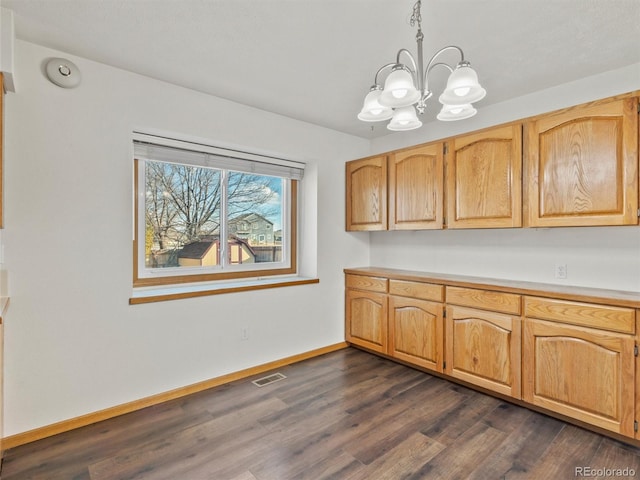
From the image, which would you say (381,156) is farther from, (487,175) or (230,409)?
(230,409)

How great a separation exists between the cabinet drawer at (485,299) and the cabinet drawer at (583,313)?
0.28 ft

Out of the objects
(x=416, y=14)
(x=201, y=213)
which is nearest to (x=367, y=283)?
(x=201, y=213)

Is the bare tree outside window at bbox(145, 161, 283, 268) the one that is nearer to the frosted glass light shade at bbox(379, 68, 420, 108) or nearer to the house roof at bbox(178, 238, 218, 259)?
the house roof at bbox(178, 238, 218, 259)

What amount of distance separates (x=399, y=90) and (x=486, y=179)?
56.9 inches

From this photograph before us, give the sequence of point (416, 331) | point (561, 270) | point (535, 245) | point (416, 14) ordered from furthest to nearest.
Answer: point (416, 331) → point (535, 245) → point (561, 270) → point (416, 14)

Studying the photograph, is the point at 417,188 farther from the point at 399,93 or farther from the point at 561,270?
the point at 399,93

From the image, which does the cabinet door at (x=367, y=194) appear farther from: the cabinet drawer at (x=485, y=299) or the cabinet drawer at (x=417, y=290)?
the cabinet drawer at (x=485, y=299)

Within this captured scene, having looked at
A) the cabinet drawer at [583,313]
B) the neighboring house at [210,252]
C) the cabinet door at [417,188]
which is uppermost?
the cabinet door at [417,188]

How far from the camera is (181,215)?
9.61 feet

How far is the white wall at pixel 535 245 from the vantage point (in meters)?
2.29

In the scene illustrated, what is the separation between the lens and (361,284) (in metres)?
3.59

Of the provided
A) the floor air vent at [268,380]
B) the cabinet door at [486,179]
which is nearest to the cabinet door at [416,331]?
the cabinet door at [486,179]

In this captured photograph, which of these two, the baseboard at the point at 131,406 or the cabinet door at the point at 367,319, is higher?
the cabinet door at the point at 367,319

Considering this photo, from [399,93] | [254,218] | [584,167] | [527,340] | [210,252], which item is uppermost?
[399,93]
